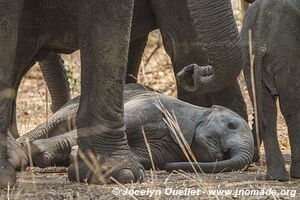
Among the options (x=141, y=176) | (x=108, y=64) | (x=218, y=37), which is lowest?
(x=141, y=176)

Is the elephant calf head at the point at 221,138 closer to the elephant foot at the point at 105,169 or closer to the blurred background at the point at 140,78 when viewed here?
the elephant foot at the point at 105,169

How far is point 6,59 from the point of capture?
492cm

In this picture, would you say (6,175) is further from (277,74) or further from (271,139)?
(277,74)

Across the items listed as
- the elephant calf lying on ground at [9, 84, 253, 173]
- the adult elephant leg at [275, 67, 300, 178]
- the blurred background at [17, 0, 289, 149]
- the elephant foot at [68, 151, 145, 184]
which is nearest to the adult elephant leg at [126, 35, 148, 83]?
the elephant calf lying on ground at [9, 84, 253, 173]

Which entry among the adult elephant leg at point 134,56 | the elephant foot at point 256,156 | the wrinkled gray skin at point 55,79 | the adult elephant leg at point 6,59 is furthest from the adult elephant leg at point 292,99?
the wrinkled gray skin at point 55,79

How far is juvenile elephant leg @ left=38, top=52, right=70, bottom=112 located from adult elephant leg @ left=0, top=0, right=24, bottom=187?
3125 mm

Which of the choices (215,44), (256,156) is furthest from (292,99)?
(256,156)

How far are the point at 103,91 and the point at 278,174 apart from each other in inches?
36.7

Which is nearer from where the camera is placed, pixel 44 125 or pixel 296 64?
pixel 296 64

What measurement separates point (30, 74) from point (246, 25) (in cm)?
816

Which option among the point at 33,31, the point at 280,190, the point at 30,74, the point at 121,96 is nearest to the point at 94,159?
the point at 121,96

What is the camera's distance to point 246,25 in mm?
5133

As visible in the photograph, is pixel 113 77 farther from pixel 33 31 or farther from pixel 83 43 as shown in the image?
pixel 33 31

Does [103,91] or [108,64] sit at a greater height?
[108,64]
